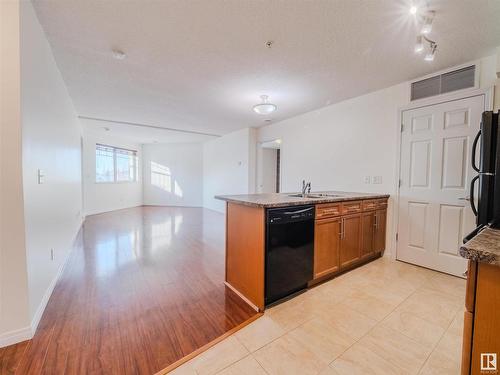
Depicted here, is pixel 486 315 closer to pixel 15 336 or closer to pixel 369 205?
pixel 369 205

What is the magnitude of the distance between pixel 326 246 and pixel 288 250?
616mm

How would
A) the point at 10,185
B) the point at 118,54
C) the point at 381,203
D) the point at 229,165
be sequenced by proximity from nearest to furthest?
1. the point at 10,185
2. the point at 118,54
3. the point at 381,203
4. the point at 229,165

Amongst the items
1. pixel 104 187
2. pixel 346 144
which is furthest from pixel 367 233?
pixel 104 187

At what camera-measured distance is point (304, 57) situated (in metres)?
2.46

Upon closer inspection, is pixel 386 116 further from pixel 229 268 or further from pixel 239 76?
pixel 229 268

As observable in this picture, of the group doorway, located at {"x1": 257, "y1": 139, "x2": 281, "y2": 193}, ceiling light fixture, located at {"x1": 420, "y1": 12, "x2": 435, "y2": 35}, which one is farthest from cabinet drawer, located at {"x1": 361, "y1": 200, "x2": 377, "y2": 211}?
doorway, located at {"x1": 257, "y1": 139, "x2": 281, "y2": 193}

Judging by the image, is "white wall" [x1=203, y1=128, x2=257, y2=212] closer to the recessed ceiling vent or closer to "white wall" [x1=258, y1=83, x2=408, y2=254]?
"white wall" [x1=258, y1=83, x2=408, y2=254]

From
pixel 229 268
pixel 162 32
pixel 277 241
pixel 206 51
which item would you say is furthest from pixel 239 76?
pixel 229 268

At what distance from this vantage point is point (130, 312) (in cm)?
194

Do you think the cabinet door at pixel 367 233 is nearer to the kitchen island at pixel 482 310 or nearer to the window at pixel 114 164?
the kitchen island at pixel 482 310

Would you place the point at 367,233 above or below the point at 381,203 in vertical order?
below

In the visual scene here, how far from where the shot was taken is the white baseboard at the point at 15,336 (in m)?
1.53

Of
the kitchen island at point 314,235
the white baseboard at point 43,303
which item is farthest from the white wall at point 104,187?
the kitchen island at point 314,235

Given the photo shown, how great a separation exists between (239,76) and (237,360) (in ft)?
10.00
